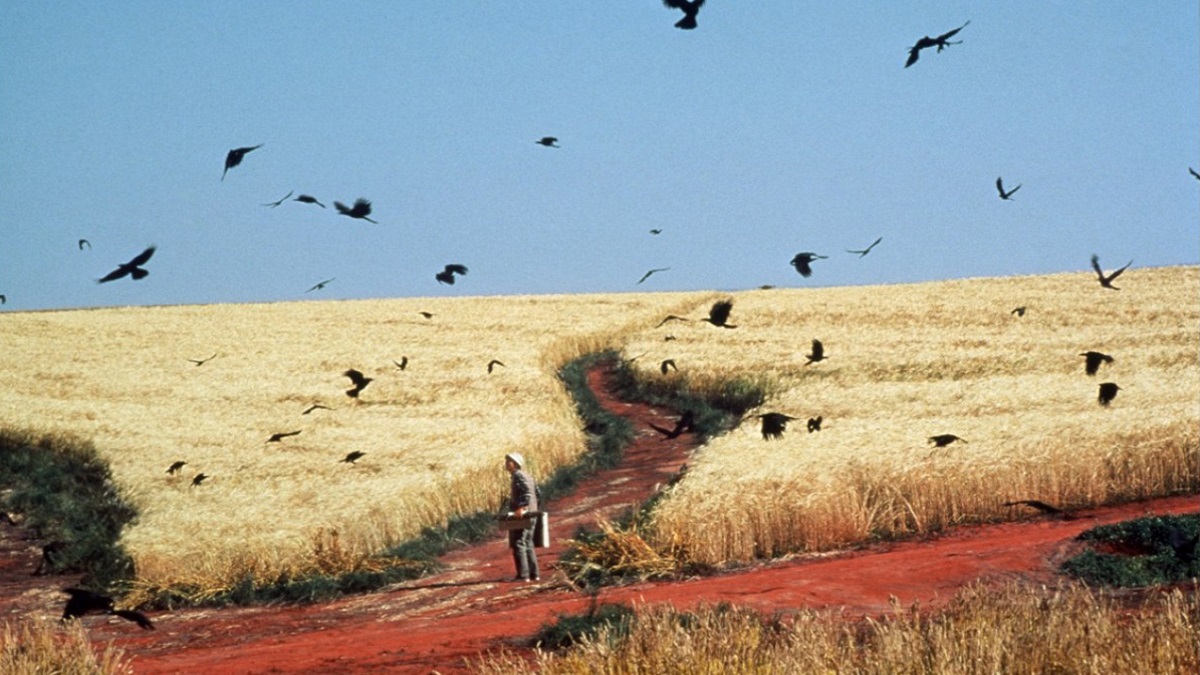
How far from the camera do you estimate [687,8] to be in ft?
33.3

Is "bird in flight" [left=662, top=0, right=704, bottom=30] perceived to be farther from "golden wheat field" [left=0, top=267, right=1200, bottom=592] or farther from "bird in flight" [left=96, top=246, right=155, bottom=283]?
"golden wheat field" [left=0, top=267, right=1200, bottom=592]

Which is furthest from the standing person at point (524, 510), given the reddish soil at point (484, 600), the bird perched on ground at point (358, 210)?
the bird perched on ground at point (358, 210)

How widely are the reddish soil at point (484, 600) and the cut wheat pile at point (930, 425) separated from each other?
0.52 m

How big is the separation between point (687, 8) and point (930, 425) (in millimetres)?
15339

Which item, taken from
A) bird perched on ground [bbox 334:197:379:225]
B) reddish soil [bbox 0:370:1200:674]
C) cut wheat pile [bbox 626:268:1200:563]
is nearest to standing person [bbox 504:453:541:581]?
reddish soil [bbox 0:370:1200:674]

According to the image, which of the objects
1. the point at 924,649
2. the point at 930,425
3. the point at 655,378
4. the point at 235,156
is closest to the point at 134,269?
the point at 235,156

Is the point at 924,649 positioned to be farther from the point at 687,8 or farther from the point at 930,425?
the point at 930,425

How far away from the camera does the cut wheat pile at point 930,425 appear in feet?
60.1

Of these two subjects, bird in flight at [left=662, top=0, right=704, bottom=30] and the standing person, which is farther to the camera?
the standing person

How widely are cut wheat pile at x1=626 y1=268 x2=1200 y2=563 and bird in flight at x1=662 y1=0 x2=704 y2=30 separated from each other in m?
8.92

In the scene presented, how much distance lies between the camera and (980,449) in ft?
67.1

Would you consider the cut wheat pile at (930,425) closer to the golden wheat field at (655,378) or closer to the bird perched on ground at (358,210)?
the golden wheat field at (655,378)

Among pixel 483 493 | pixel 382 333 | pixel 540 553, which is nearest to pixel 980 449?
pixel 540 553

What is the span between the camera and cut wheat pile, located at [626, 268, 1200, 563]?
60.1ft
